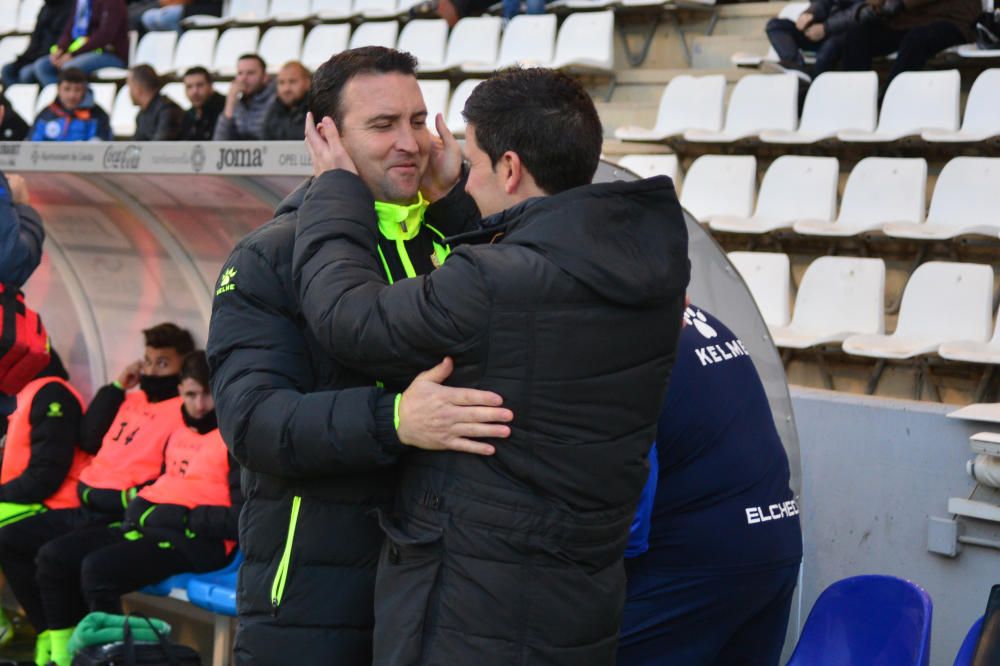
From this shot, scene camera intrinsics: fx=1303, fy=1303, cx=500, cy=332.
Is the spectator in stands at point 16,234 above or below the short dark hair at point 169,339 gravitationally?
above

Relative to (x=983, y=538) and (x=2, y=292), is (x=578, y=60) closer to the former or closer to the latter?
(x=2, y=292)

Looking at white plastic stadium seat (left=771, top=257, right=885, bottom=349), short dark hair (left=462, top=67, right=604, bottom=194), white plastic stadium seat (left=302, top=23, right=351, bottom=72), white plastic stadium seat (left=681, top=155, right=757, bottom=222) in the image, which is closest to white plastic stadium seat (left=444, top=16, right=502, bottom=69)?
white plastic stadium seat (left=302, top=23, right=351, bottom=72)

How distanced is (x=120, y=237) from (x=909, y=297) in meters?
3.65

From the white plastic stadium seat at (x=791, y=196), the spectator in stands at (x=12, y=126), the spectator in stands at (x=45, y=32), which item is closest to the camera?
the white plastic stadium seat at (x=791, y=196)

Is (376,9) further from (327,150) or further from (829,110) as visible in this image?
(327,150)

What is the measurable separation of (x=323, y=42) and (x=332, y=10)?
662 millimetres

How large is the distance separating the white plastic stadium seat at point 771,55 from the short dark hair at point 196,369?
3970 millimetres

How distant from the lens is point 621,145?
7945mm

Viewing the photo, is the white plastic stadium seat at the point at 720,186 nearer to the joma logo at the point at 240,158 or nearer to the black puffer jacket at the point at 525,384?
the joma logo at the point at 240,158

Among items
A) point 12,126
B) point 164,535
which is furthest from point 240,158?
point 12,126

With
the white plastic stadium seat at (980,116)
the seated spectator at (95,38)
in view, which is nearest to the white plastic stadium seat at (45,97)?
the seated spectator at (95,38)

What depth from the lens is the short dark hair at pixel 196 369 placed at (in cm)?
552

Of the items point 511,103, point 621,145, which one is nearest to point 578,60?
point 621,145

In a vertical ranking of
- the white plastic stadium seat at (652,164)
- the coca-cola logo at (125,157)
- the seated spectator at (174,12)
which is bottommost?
the coca-cola logo at (125,157)
